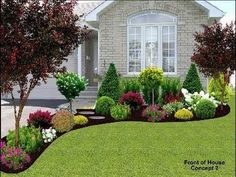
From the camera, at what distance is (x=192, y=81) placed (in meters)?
18.0

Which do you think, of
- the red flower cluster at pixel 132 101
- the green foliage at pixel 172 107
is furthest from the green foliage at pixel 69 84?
the green foliage at pixel 172 107

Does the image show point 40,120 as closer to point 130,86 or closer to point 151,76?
point 151,76

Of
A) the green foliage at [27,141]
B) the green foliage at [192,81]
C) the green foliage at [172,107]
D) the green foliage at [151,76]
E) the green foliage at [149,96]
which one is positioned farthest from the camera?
the green foliage at [149,96]

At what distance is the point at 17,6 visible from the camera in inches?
288

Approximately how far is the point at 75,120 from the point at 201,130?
4031mm

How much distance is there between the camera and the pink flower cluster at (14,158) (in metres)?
7.89

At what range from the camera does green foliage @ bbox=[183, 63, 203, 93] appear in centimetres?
1789

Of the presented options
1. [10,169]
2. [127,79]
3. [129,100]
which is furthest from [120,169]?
[127,79]

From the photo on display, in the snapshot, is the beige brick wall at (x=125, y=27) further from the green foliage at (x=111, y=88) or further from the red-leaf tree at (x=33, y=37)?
the red-leaf tree at (x=33, y=37)

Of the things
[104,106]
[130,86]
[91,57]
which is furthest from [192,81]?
[91,57]

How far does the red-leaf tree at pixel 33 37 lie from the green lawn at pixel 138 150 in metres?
1.74

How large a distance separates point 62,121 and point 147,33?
928cm

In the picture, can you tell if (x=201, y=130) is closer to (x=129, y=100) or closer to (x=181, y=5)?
(x=129, y=100)

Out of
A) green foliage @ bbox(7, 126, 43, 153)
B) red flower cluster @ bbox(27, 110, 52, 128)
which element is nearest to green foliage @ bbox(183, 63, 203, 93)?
Answer: red flower cluster @ bbox(27, 110, 52, 128)
